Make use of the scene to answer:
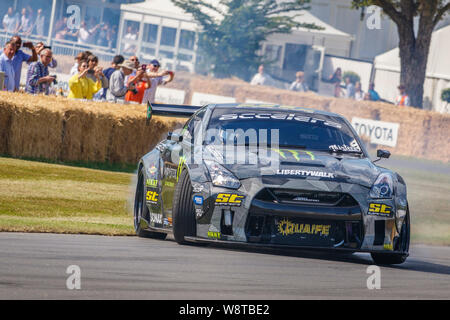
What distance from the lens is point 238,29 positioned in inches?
1796

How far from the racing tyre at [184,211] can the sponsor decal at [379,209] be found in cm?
143

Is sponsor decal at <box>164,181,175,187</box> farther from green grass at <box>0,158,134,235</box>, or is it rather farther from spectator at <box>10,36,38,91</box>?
spectator at <box>10,36,38,91</box>

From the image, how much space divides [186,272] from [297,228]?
129cm

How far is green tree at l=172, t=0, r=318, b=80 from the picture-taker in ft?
147

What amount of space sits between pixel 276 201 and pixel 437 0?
29.9 meters

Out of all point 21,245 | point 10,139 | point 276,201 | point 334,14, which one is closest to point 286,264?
point 276,201

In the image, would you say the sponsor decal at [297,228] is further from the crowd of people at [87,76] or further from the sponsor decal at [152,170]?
the crowd of people at [87,76]

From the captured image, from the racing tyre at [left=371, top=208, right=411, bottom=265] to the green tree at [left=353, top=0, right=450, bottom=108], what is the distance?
1113 inches

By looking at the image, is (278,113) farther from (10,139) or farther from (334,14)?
(334,14)

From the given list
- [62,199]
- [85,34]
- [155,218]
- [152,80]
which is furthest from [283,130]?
[85,34]

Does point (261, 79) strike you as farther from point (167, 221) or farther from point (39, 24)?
point (167, 221)

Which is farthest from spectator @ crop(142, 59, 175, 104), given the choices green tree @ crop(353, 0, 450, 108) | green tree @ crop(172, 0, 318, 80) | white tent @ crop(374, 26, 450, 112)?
green tree @ crop(172, 0, 318, 80)

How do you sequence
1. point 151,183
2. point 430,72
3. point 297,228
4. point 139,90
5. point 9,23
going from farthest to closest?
point 430,72 < point 9,23 < point 139,90 < point 151,183 < point 297,228

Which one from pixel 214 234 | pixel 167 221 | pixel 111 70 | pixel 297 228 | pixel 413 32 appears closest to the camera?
pixel 297 228
